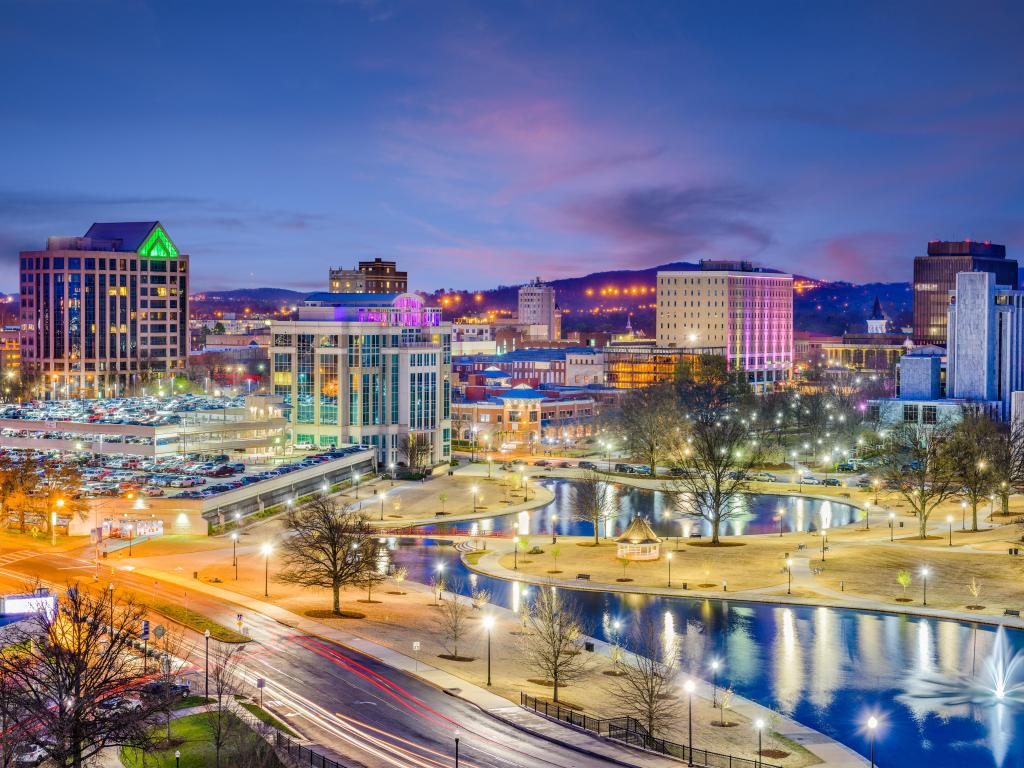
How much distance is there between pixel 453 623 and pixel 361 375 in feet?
235

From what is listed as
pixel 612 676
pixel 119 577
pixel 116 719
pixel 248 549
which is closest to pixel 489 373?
pixel 248 549

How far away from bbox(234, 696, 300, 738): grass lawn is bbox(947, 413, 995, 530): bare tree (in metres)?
66.1

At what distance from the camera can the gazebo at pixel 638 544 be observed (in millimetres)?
82375

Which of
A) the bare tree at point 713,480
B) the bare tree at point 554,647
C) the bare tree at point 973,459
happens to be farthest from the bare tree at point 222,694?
the bare tree at point 973,459

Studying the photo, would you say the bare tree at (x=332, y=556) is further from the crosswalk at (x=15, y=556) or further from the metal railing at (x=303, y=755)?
the metal railing at (x=303, y=755)

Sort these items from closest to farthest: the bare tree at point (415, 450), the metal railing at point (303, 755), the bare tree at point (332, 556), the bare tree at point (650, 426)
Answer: the metal railing at point (303, 755) → the bare tree at point (332, 556) → the bare tree at point (415, 450) → the bare tree at point (650, 426)

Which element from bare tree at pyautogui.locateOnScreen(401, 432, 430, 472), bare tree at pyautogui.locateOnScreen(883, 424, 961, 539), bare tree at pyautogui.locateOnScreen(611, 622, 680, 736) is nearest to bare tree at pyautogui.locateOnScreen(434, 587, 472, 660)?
bare tree at pyautogui.locateOnScreen(611, 622, 680, 736)

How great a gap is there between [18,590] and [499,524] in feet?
146

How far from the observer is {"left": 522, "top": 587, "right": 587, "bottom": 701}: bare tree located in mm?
52031

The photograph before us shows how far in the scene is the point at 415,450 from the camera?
420ft

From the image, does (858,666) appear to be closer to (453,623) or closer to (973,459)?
(453,623)

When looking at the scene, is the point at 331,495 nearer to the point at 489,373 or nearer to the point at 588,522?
the point at 588,522

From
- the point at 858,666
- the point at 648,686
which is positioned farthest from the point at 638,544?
the point at 648,686

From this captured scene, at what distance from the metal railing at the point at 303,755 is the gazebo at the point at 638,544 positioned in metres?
43.1
